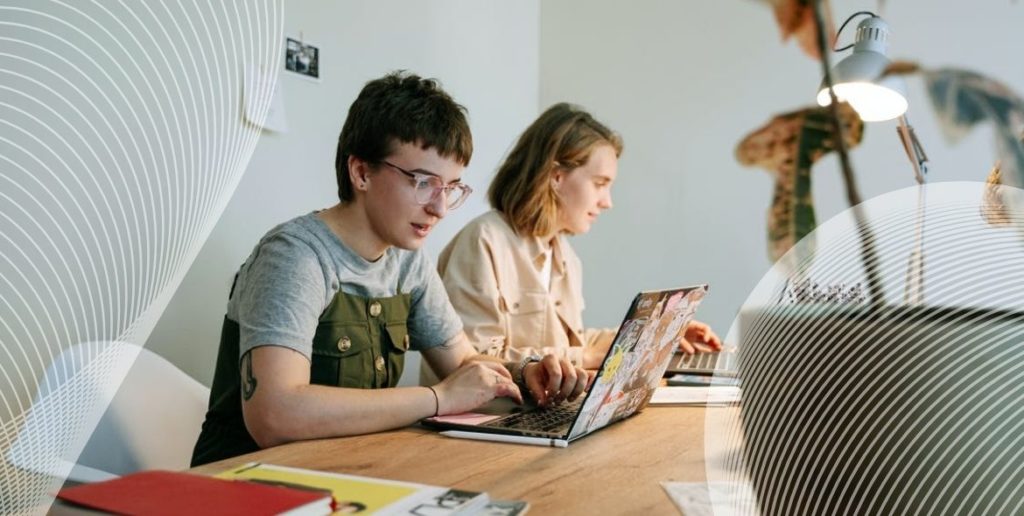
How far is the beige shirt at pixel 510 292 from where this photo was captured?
A: 1.90 meters

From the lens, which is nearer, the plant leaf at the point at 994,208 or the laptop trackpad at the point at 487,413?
the plant leaf at the point at 994,208

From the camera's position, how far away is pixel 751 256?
3.13m

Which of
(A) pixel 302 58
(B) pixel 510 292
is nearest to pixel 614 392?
(B) pixel 510 292

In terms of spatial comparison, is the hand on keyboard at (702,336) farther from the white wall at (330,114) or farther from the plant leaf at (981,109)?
the plant leaf at (981,109)

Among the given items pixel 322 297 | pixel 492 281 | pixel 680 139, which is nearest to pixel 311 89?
pixel 492 281

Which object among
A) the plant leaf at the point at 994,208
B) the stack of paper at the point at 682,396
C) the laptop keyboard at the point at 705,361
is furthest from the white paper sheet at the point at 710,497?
the laptop keyboard at the point at 705,361

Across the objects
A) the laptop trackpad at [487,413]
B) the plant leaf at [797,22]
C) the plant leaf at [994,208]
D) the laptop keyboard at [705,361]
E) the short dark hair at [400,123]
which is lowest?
the laptop keyboard at [705,361]

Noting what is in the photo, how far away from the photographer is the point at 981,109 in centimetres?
279

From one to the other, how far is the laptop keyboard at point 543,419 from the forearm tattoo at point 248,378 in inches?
13.2

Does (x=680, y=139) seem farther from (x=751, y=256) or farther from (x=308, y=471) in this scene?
(x=308, y=471)

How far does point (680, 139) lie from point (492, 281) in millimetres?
1588

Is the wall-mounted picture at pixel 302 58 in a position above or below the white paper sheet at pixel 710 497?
above

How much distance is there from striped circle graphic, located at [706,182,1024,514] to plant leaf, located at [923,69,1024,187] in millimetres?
2534

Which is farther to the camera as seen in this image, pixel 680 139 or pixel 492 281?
pixel 680 139
